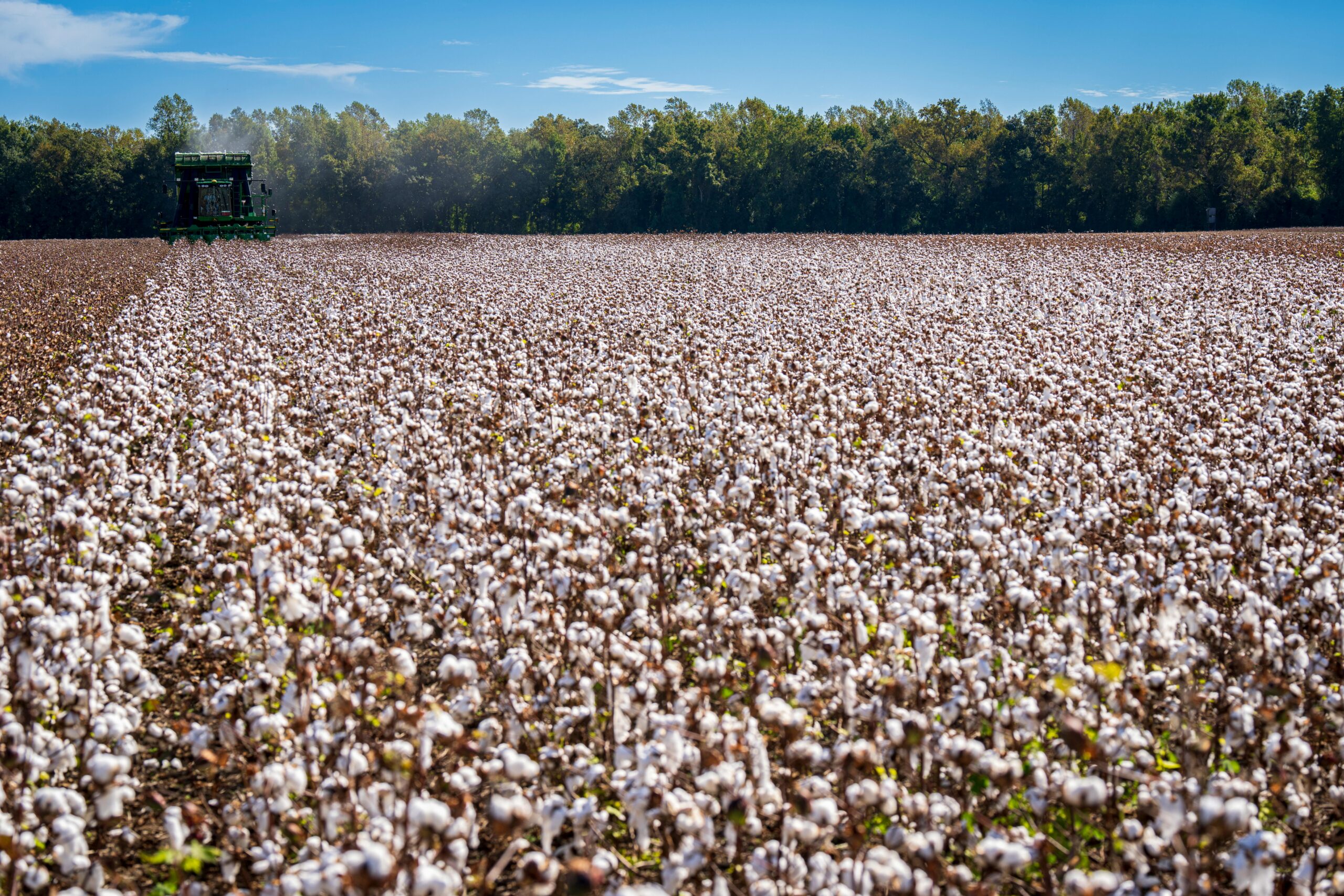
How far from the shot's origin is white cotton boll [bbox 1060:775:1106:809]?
10.9ft

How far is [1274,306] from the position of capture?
62.5 feet

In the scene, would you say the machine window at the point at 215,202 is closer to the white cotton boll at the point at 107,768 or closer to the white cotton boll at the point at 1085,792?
the white cotton boll at the point at 107,768

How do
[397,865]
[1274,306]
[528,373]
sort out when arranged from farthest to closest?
[1274,306] < [528,373] < [397,865]

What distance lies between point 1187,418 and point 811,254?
91.9 ft

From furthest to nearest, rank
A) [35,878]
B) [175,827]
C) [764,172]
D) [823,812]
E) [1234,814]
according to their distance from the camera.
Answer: [764,172], [35,878], [175,827], [823,812], [1234,814]

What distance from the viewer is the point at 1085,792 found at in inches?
131

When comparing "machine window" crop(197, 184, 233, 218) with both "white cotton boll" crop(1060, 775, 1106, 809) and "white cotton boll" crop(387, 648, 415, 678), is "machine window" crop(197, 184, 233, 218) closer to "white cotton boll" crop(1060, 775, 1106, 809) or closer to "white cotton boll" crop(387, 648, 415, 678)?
"white cotton boll" crop(387, 648, 415, 678)

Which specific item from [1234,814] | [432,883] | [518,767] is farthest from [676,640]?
[1234,814]

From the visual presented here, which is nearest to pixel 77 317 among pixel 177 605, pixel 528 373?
pixel 528 373

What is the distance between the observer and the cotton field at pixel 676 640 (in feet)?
11.8

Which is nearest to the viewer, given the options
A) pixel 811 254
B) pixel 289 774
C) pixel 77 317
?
pixel 289 774

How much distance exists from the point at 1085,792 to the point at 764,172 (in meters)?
96.2

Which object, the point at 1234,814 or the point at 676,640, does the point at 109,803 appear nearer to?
the point at 676,640

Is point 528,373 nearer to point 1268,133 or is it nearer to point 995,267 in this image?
point 995,267
